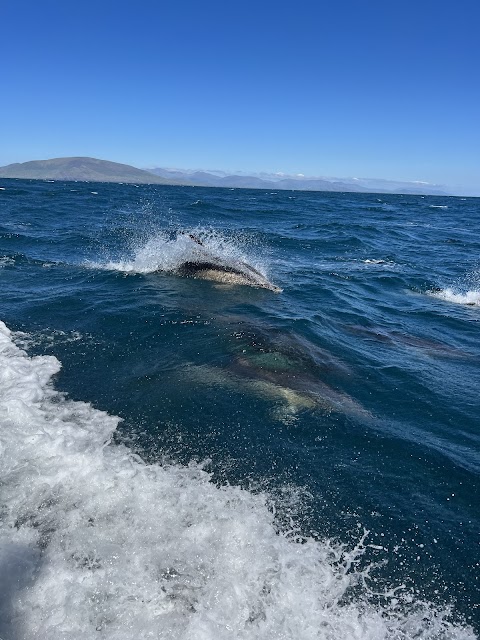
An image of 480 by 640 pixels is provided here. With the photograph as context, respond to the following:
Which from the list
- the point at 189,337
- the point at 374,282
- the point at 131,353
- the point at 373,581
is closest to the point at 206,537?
the point at 373,581

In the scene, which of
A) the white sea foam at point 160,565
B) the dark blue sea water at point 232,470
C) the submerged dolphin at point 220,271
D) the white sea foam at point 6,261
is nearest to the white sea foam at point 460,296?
the dark blue sea water at point 232,470

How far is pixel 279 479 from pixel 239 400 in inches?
88.3

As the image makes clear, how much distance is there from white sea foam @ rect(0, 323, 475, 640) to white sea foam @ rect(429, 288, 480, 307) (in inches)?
614

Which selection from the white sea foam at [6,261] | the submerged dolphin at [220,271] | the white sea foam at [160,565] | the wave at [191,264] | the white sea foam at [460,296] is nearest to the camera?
the white sea foam at [160,565]

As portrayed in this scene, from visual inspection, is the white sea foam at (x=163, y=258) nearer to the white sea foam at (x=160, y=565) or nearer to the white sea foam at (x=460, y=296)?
the white sea foam at (x=460, y=296)

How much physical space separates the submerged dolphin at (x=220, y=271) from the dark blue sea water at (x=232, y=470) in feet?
7.40

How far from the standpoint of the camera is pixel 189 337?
445 inches

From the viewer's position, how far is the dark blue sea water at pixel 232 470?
170 inches

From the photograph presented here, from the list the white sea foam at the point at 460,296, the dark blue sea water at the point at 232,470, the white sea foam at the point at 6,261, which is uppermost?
the white sea foam at the point at 6,261

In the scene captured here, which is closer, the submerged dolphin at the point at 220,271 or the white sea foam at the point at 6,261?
the submerged dolphin at the point at 220,271

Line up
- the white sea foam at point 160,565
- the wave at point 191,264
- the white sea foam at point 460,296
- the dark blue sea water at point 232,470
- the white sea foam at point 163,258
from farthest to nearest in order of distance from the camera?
the white sea foam at point 163,258 → the white sea foam at point 460,296 → the wave at point 191,264 → the dark blue sea water at point 232,470 → the white sea foam at point 160,565

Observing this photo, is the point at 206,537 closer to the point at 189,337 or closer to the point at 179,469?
the point at 179,469

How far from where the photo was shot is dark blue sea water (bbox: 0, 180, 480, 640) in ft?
14.2

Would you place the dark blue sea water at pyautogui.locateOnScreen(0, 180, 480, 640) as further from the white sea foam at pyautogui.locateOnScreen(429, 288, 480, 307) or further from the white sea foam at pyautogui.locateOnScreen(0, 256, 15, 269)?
the white sea foam at pyautogui.locateOnScreen(0, 256, 15, 269)
